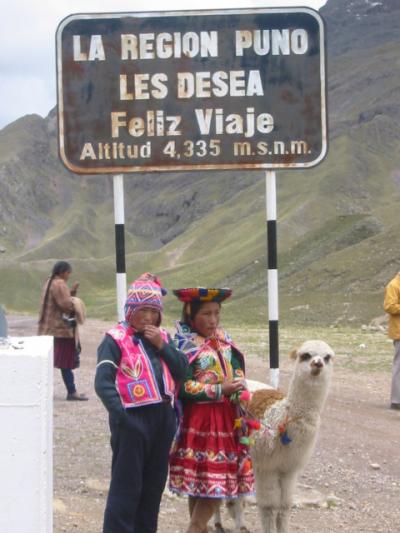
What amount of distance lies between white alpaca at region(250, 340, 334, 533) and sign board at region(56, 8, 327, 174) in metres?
1.63

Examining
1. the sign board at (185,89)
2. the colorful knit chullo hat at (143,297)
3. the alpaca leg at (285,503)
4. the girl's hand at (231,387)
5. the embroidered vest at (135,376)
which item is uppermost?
the sign board at (185,89)

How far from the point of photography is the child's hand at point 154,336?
502cm

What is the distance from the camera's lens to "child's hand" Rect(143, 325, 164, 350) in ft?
16.5

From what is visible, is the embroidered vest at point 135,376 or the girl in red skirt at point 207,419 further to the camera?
the girl in red skirt at point 207,419

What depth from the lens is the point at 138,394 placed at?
196 inches

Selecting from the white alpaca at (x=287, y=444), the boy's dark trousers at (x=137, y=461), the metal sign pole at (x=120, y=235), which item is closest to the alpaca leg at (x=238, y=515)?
the white alpaca at (x=287, y=444)

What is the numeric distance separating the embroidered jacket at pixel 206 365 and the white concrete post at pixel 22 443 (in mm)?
1819

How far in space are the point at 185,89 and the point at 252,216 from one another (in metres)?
89.1

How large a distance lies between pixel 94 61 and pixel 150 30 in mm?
448

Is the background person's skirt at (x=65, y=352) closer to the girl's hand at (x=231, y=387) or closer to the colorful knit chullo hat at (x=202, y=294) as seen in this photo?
the colorful knit chullo hat at (x=202, y=294)

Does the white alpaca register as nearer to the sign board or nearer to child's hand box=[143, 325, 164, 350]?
child's hand box=[143, 325, 164, 350]

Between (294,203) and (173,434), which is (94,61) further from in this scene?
(294,203)

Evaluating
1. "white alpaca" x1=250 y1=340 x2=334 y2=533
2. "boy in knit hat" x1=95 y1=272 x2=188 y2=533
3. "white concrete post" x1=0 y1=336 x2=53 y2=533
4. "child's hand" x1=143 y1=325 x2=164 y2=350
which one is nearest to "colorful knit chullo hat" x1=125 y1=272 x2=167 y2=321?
"boy in knit hat" x1=95 y1=272 x2=188 y2=533

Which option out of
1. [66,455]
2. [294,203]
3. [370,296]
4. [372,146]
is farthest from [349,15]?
[66,455]
